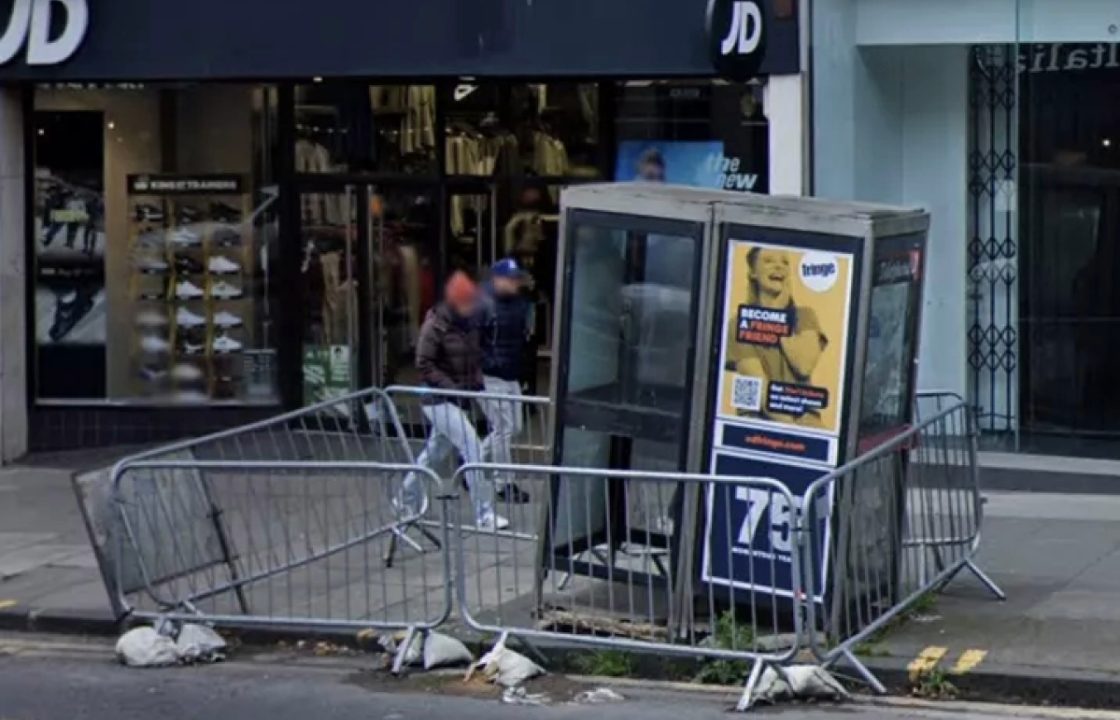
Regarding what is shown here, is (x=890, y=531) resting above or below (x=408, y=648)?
above

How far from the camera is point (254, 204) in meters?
17.0

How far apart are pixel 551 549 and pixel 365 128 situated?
733cm

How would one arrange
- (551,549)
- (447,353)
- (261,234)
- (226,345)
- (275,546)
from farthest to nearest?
(226,345) < (261,234) < (447,353) < (275,546) < (551,549)

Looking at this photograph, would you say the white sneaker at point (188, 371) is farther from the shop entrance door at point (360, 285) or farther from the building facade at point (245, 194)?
the shop entrance door at point (360, 285)

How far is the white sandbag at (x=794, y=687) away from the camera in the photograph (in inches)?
349

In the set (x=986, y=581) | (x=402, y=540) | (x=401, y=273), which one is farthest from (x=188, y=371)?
(x=986, y=581)

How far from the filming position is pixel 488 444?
40.1 feet

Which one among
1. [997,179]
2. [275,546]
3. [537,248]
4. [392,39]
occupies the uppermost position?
[392,39]

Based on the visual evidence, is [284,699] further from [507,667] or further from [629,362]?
[629,362]

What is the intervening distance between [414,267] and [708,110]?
295cm

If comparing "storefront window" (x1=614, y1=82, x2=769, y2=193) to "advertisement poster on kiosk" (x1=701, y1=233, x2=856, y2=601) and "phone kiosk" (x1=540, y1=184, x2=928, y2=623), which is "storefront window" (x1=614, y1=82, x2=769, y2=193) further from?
"advertisement poster on kiosk" (x1=701, y1=233, x2=856, y2=601)

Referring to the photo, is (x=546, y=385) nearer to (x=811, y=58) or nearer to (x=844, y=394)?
(x=811, y=58)

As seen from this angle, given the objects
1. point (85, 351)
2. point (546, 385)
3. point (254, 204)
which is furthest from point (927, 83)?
point (85, 351)

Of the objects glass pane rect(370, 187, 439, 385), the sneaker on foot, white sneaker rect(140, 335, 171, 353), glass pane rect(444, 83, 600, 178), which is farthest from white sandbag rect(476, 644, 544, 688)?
white sneaker rect(140, 335, 171, 353)
